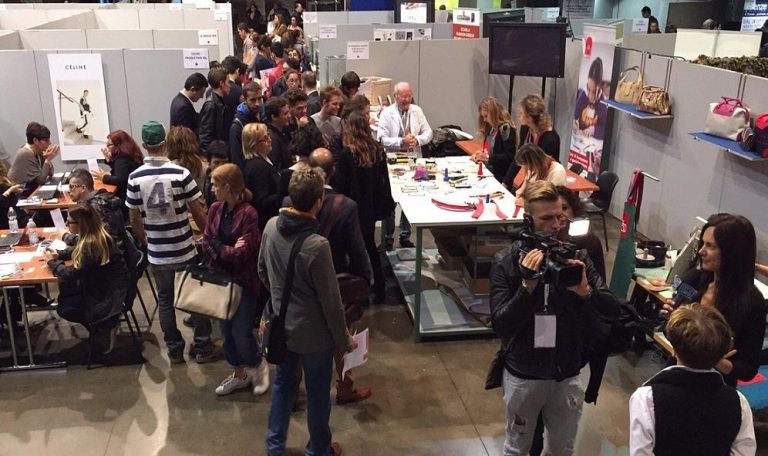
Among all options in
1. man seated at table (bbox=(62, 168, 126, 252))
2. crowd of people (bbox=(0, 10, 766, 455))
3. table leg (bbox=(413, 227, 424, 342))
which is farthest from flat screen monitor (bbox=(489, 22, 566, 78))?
man seated at table (bbox=(62, 168, 126, 252))

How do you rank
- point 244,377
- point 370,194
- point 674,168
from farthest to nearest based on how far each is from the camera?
point 674,168 < point 370,194 < point 244,377

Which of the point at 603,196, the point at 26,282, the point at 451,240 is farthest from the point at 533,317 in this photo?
the point at 603,196

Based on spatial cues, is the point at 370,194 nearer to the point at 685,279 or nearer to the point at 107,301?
the point at 107,301

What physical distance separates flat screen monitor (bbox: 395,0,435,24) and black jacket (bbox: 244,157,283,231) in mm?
7607

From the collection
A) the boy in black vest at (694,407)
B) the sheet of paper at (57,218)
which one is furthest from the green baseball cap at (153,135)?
the boy in black vest at (694,407)

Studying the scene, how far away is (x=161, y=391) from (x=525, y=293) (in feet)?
8.53

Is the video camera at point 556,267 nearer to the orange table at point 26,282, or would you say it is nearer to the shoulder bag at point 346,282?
the shoulder bag at point 346,282

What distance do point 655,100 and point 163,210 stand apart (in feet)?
14.1

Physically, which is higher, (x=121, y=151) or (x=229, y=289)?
(x=121, y=151)

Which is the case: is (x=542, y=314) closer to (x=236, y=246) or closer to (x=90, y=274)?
(x=236, y=246)

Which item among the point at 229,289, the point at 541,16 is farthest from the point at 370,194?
the point at 541,16

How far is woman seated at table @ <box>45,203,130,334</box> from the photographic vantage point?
3.98 meters

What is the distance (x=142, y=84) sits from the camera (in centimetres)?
667

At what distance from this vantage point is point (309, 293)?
296 centimetres
